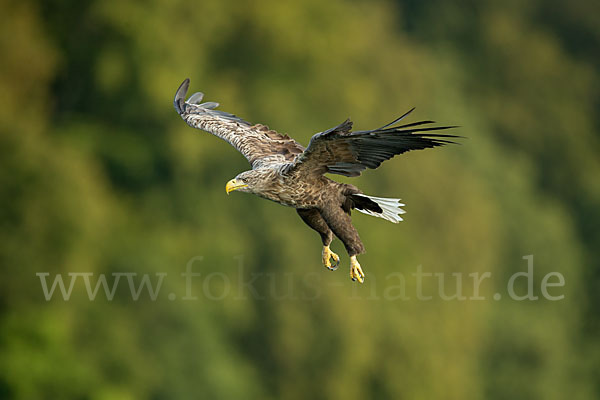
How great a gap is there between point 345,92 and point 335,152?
21.8 m

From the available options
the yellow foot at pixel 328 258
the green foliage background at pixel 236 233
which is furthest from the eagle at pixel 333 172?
the green foliage background at pixel 236 233

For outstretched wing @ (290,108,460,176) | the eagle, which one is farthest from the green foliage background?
outstretched wing @ (290,108,460,176)

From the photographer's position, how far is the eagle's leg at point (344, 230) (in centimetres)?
1062

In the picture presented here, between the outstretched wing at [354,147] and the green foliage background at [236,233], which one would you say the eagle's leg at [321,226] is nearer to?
the outstretched wing at [354,147]

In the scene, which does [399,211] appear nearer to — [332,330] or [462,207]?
[332,330]

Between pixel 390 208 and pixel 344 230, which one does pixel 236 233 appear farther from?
pixel 344 230

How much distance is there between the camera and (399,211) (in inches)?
438

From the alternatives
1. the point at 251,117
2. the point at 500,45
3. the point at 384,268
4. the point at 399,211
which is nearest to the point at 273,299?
the point at 384,268

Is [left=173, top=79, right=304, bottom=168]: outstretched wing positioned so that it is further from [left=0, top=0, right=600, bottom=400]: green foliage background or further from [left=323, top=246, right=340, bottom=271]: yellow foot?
[left=0, top=0, right=600, bottom=400]: green foliage background

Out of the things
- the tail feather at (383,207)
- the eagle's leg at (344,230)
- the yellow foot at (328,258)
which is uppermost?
the tail feather at (383,207)

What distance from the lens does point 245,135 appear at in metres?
12.3

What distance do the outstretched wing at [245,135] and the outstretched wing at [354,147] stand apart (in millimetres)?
875

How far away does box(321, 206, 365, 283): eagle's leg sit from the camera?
1062 centimetres

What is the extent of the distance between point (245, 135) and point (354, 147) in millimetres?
2325
